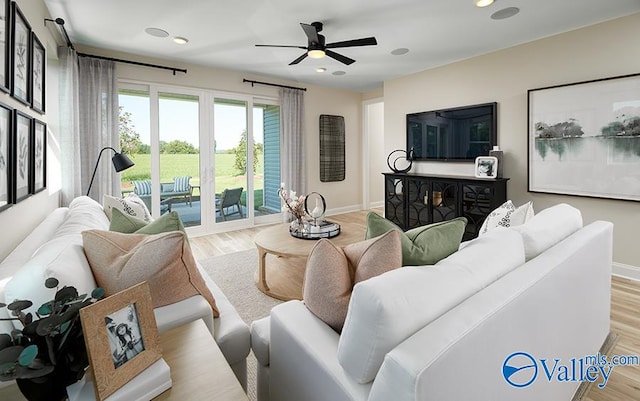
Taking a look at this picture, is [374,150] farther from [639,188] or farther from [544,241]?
[544,241]

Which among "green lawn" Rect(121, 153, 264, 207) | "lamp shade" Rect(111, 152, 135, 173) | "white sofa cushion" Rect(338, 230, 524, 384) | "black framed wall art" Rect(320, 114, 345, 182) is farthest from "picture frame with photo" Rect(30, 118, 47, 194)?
"black framed wall art" Rect(320, 114, 345, 182)

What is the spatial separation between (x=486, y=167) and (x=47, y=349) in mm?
4428

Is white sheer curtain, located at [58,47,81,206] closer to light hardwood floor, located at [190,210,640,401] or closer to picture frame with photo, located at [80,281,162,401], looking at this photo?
light hardwood floor, located at [190,210,640,401]

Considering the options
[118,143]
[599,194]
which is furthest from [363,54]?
[118,143]

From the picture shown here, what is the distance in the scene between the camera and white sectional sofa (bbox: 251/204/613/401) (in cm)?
82

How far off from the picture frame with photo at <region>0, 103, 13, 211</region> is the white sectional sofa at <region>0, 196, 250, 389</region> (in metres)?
0.25

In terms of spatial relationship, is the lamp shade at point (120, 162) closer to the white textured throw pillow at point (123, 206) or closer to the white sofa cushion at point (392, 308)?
the white textured throw pillow at point (123, 206)

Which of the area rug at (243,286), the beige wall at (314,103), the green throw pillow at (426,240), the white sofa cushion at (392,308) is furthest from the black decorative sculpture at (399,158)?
the white sofa cushion at (392,308)

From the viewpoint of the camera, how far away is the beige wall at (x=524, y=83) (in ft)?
10.7

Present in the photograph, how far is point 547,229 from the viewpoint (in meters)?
1.62

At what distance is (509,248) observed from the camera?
1.34 metres

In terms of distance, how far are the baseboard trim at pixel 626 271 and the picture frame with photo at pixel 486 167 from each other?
4.89 feet

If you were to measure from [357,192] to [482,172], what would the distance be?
3.22 meters

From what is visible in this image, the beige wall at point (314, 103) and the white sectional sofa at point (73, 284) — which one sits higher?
the beige wall at point (314, 103)
